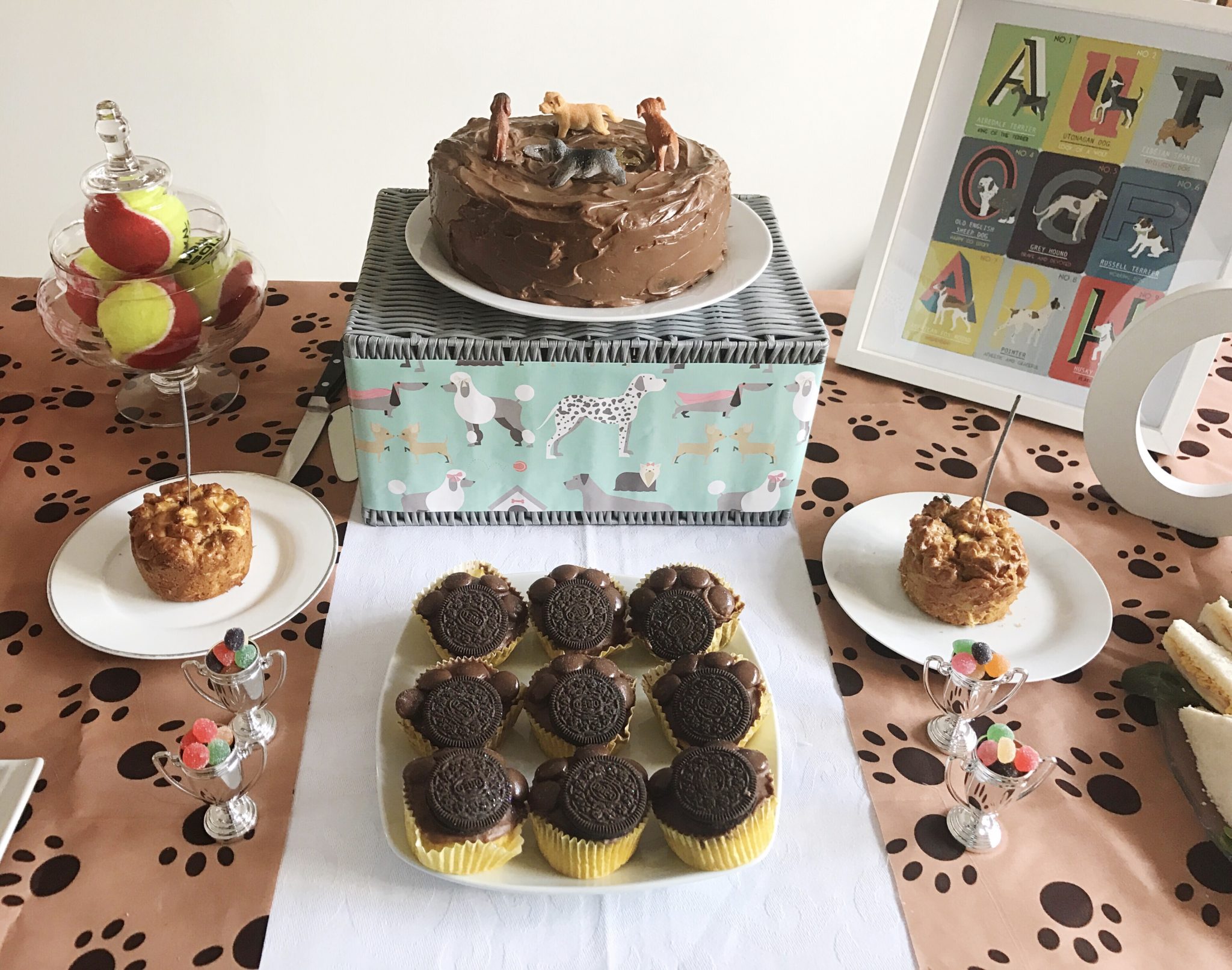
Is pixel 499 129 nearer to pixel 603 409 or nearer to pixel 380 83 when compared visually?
pixel 603 409

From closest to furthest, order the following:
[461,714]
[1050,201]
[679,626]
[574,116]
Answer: [461,714]
[679,626]
[574,116]
[1050,201]

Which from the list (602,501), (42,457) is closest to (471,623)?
(602,501)

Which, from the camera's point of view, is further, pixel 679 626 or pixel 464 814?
pixel 679 626

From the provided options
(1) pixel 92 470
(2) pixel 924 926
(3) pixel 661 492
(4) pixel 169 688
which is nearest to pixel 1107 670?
(2) pixel 924 926

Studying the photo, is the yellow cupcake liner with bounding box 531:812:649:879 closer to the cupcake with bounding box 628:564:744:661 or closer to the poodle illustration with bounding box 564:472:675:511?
the cupcake with bounding box 628:564:744:661

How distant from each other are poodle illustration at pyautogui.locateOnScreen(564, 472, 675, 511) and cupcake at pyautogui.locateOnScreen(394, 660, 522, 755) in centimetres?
33

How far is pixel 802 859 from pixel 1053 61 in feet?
3.37

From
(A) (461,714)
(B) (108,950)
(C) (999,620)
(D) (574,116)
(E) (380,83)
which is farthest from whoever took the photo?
(E) (380,83)

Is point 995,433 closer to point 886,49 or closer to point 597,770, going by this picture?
point 597,770

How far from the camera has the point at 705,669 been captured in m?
0.90

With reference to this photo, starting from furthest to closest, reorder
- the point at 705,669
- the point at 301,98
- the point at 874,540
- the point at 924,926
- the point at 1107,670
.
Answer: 1. the point at 301,98
2. the point at 874,540
3. the point at 1107,670
4. the point at 705,669
5. the point at 924,926

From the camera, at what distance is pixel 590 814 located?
763 mm

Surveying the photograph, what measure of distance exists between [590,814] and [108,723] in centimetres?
47

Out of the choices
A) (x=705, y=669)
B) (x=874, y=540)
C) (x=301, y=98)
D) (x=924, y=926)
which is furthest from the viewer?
(x=301, y=98)
